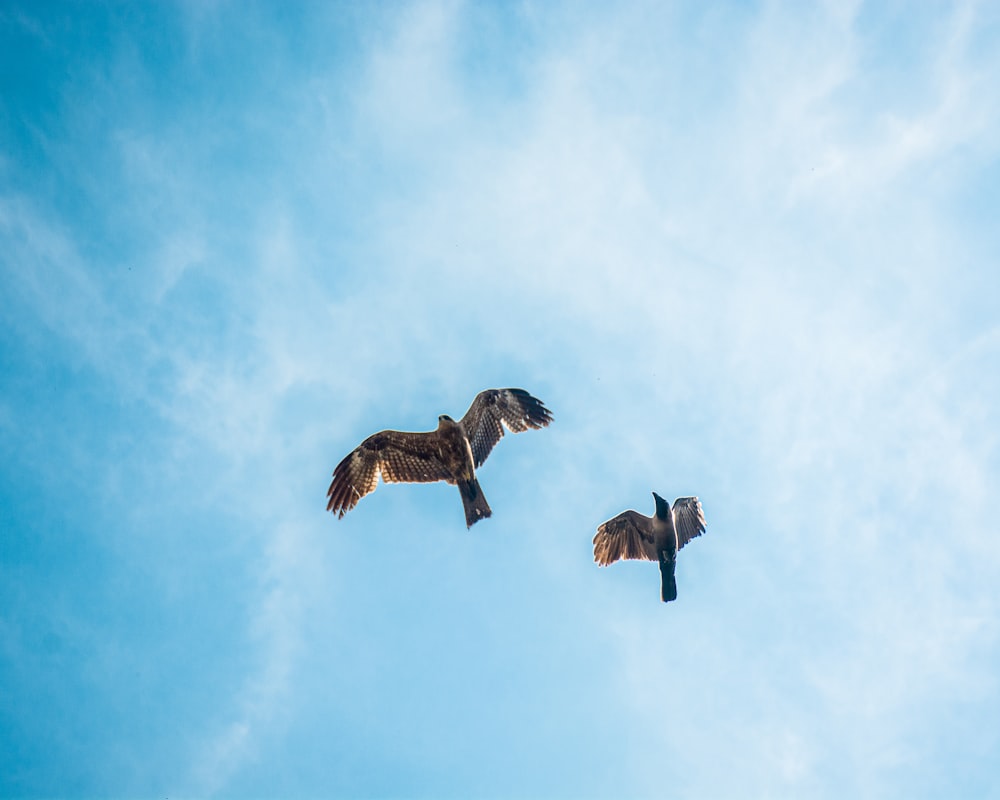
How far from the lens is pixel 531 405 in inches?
435

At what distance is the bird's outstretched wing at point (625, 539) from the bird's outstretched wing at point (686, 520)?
0.45 m

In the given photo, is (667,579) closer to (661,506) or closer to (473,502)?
(661,506)

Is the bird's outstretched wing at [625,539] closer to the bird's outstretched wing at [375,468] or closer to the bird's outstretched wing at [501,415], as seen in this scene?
the bird's outstretched wing at [501,415]

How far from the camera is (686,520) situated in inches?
441

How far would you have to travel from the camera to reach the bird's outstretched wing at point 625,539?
11383mm

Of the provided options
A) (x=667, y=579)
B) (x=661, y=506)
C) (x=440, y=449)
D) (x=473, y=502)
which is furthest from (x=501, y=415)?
(x=667, y=579)

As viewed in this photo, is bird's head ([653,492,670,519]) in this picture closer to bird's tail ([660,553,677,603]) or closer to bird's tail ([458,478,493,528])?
bird's tail ([660,553,677,603])

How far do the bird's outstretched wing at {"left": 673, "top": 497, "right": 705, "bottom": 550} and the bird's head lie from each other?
31cm

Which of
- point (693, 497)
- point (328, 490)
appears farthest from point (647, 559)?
point (328, 490)

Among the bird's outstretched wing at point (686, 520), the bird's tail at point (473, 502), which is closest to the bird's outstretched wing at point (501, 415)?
the bird's tail at point (473, 502)

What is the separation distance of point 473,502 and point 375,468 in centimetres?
190

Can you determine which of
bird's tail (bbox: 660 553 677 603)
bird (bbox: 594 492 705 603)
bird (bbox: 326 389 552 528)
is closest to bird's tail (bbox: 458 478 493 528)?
bird (bbox: 326 389 552 528)

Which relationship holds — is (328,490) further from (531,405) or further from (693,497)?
(693,497)

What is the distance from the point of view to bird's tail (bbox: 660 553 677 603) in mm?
10742
